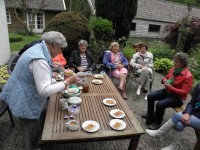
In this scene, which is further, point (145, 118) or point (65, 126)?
point (145, 118)

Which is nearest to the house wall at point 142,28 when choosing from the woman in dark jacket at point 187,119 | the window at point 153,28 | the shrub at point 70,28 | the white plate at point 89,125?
the window at point 153,28

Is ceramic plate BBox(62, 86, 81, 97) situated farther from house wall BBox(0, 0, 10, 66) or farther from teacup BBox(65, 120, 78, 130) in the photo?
house wall BBox(0, 0, 10, 66)

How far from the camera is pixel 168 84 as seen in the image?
3.11m

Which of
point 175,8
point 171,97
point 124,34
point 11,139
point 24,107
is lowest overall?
point 11,139

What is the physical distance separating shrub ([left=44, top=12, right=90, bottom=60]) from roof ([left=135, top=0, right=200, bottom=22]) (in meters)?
15.3

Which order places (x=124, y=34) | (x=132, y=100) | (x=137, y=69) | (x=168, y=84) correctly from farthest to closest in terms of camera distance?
(x=124, y=34) < (x=137, y=69) < (x=132, y=100) < (x=168, y=84)

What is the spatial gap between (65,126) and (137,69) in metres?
3.18

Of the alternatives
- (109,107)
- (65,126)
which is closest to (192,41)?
(109,107)

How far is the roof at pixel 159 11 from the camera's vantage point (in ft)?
66.5

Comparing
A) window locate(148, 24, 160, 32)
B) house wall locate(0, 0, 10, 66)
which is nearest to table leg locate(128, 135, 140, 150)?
house wall locate(0, 0, 10, 66)

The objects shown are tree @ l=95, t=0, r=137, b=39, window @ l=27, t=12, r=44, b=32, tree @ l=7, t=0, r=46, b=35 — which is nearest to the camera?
tree @ l=95, t=0, r=137, b=39

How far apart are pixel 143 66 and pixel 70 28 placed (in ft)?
8.13

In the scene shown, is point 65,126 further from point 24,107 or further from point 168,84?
point 168,84

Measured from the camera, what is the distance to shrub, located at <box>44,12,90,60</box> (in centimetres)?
551
